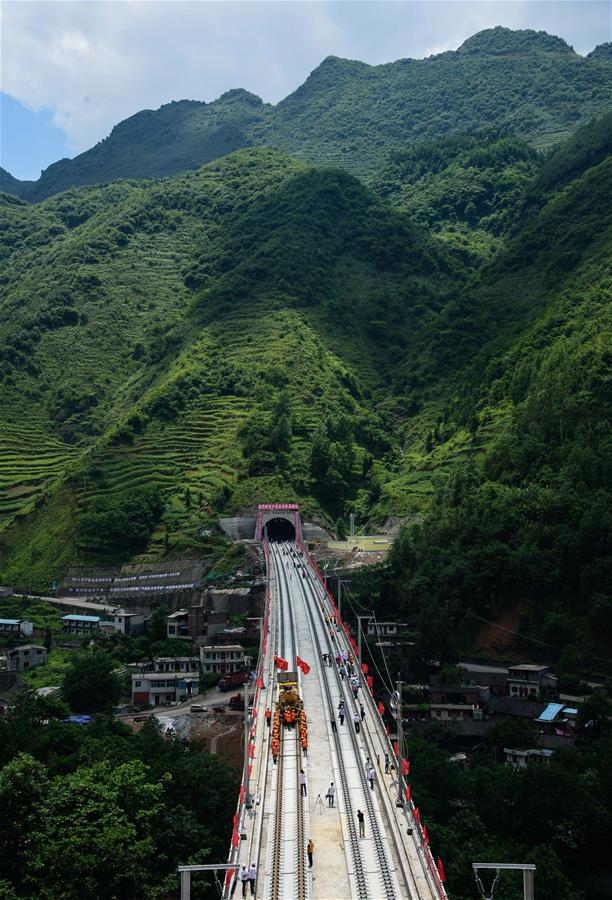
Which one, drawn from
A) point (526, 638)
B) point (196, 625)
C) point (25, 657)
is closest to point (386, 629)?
point (526, 638)

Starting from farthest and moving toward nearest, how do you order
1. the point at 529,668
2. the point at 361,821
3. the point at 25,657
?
the point at 25,657, the point at 529,668, the point at 361,821

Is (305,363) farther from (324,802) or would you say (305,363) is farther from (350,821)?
(350,821)

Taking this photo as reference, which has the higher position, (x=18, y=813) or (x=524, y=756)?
(x=18, y=813)

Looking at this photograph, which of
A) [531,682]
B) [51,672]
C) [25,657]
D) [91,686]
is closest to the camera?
[531,682]

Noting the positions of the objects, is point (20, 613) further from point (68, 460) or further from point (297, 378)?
point (297, 378)

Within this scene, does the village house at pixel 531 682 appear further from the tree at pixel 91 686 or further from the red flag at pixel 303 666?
the tree at pixel 91 686

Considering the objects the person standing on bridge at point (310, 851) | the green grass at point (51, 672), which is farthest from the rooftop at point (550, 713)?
the green grass at point (51, 672)

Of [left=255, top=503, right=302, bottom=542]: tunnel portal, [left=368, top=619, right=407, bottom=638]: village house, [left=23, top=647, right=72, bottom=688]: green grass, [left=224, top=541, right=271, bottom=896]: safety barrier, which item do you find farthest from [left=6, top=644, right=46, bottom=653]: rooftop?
[left=255, top=503, right=302, bottom=542]: tunnel portal
